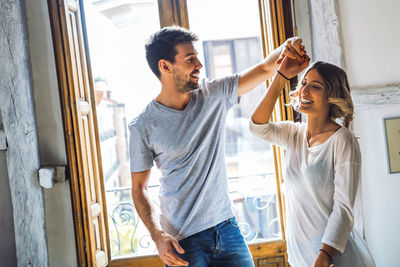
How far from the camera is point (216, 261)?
1699 millimetres

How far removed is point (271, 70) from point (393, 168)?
1.31m

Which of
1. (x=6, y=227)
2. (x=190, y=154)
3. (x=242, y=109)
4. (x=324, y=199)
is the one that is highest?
(x=242, y=109)

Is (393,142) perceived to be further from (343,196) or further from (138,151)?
(138,151)

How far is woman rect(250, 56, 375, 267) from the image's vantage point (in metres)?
1.42

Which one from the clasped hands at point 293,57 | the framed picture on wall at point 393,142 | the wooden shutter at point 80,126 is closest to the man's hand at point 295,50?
the clasped hands at point 293,57

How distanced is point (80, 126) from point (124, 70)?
1.89 feet

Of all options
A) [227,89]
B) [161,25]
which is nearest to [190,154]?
[227,89]

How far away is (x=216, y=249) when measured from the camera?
1.67 m

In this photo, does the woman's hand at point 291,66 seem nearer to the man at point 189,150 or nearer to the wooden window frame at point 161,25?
the man at point 189,150

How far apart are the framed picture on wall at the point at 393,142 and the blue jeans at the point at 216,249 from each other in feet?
4.57

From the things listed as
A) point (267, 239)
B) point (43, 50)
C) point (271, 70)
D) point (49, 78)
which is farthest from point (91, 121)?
point (267, 239)

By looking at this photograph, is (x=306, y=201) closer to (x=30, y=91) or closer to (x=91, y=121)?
(x=91, y=121)

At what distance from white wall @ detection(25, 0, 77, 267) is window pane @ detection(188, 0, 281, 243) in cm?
108

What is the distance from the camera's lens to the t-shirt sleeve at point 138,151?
1781mm
